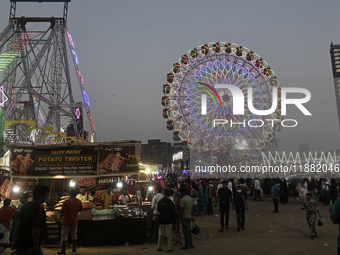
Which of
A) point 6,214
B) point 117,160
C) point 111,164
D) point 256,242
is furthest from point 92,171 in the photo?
point 256,242

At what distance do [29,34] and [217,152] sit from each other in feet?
75.8

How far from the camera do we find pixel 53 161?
9.41m

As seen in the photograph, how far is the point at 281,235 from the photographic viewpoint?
380 inches

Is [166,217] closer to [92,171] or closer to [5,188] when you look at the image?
[92,171]

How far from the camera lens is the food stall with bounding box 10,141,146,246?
28.6ft

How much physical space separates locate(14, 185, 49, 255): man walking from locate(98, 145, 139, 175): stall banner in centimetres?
496

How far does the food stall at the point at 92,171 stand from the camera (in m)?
8.73

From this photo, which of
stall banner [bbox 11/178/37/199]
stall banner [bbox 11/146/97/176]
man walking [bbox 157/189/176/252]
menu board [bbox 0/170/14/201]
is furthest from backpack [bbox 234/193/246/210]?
menu board [bbox 0/170/14/201]

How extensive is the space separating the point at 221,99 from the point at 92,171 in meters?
23.3

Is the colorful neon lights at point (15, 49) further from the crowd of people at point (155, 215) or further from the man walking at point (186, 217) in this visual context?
the man walking at point (186, 217)

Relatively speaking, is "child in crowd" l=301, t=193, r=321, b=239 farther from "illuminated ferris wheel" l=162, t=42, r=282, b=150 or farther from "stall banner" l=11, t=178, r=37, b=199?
"illuminated ferris wheel" l=162, t=42, r=282, b=150

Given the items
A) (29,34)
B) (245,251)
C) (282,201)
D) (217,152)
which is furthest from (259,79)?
(245,251)

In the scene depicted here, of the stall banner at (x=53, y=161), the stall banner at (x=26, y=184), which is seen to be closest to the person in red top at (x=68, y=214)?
the stall banner at (x=53, y=161)

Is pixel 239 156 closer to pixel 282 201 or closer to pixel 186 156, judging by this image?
pixel 186 156
